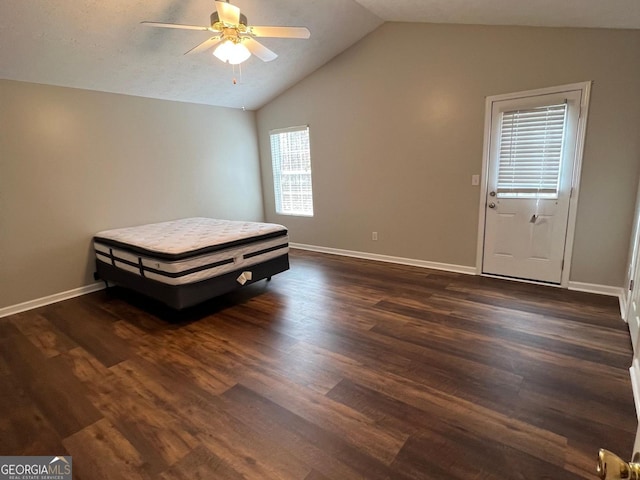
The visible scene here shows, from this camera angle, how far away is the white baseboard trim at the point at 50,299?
11.1 feet

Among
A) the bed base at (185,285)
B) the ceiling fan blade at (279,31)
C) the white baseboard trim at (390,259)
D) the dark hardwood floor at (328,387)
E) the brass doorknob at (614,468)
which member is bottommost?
the dark hardwood floor at (328,387)

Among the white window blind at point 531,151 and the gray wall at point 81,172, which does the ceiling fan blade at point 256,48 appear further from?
the white window blind at point 531,151

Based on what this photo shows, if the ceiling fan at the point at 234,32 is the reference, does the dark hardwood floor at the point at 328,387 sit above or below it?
below

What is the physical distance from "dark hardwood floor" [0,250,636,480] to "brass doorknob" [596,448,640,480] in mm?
1076

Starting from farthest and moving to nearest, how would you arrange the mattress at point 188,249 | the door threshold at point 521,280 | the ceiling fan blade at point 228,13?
the door threshold at point 521,280, the mattress at point 188,249, the ceiling fan blade at point 228,13

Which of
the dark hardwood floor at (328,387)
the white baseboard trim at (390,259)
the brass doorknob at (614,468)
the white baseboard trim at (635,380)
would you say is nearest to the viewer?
the brass doorknob at (614,468)

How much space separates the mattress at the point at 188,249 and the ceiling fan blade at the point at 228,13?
1.78 metres

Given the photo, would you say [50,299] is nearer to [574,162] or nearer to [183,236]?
[183,236]

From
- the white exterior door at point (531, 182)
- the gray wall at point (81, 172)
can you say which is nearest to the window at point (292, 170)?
the gray wall at point (81, 172)

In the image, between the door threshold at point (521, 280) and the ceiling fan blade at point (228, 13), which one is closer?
the ceiling fan blade at point (228, 13)

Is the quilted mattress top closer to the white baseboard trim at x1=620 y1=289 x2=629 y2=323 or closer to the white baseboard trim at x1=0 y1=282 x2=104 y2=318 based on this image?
the white baseboard trim at x1=0 y1=282 x2=104 y2=318

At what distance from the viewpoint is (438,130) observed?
388 cm

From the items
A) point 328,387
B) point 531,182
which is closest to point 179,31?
point 328,387

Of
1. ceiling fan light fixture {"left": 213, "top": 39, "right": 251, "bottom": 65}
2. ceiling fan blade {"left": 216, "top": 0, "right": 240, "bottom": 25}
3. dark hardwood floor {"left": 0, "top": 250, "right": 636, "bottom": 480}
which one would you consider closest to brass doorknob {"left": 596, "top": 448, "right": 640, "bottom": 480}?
dark hardwood floor {"left": 0, "top": 250, "right": 636, "bottom": 480}
